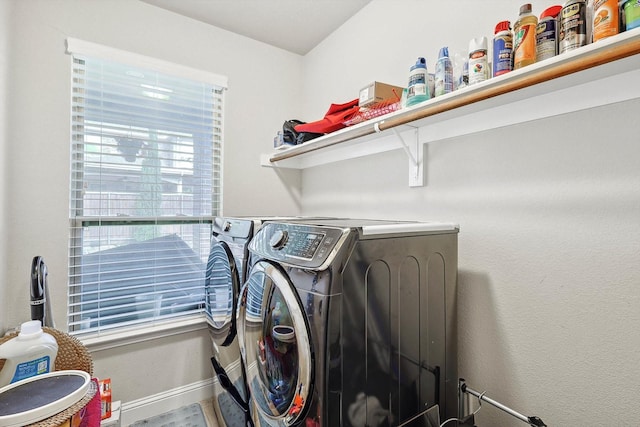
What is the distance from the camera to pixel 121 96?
191 centimetres

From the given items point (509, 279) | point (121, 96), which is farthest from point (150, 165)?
point (509, 279)

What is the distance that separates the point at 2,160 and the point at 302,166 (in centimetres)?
178

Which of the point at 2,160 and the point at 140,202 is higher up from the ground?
the point at 2,160

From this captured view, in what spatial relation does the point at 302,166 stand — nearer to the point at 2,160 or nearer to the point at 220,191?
the point at 220,191

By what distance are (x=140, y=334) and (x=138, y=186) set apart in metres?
0.94

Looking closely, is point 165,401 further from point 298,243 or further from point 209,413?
point 298,243

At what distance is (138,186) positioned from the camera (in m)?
1.96

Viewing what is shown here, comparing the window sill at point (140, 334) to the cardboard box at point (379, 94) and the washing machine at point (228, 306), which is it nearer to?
the washing machine at point (228, 306)

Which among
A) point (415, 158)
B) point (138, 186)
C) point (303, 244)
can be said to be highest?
point (415, 158)

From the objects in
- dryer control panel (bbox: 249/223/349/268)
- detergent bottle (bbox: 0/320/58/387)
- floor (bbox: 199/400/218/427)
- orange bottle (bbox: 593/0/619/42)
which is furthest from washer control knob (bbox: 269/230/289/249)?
floor (bbox: 199/400/218/427)

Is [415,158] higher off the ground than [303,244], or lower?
higher

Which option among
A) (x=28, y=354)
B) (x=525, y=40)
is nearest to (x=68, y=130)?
(x=28, y=354)

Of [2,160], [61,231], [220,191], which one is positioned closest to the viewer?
[2,160]

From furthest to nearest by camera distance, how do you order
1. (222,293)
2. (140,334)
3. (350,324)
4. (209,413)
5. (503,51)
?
(209,413) < (140,334) < (222,293) < (503,51) < (350,324)
